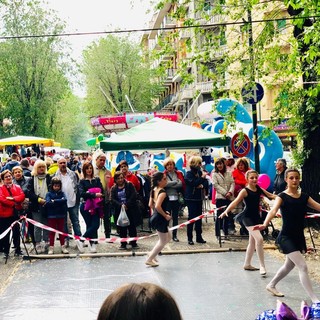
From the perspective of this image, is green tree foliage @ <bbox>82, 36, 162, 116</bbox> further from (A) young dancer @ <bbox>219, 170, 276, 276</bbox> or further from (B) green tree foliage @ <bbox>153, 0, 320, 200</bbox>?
(A) young dancer @ <bbox>219, 170, 276, 276</bbox>

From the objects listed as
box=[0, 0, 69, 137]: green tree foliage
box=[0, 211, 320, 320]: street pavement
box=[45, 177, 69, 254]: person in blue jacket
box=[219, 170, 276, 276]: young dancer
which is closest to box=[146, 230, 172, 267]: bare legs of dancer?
box=[0, 211, 320, 320]: street pavement

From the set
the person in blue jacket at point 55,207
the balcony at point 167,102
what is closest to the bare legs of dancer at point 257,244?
the person in blue jacket at point 55,207

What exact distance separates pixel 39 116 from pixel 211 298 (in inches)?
1574

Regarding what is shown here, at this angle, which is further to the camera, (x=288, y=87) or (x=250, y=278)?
(x=288, y=87)

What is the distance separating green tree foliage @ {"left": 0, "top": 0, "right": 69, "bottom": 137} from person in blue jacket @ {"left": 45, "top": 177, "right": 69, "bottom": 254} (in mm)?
32628

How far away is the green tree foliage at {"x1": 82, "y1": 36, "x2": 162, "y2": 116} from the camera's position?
56.5m

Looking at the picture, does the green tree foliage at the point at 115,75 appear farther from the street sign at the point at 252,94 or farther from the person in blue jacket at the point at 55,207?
the person in blue jacket at the point at 55,207

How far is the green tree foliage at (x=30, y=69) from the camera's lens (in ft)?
138

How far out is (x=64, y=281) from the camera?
892cm

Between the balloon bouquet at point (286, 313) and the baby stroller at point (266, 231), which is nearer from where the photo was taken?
the balloon bouquet at point (286, 313)

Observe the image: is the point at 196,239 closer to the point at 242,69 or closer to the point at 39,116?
the point at 242,69

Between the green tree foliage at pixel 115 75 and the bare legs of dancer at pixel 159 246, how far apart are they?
4707 cm

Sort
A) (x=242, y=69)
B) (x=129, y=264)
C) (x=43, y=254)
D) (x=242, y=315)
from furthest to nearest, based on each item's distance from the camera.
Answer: (x=242, y=69)
(x=43, y=254)
(x=129, y=264)
(x=242, y=315)

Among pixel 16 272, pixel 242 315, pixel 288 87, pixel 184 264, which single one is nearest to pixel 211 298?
pixel 242 315
